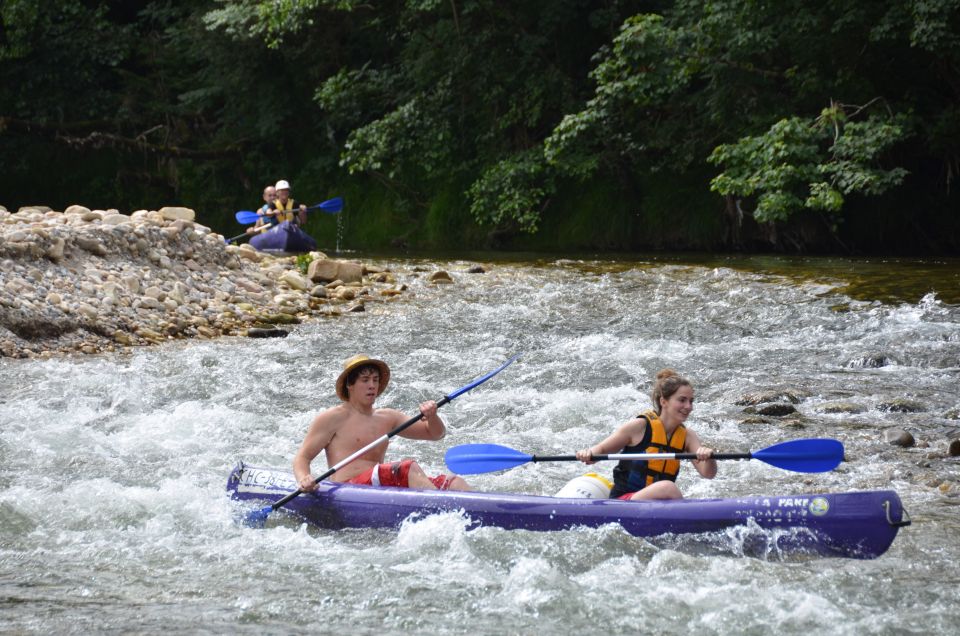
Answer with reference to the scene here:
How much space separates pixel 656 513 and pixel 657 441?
0.47 metres

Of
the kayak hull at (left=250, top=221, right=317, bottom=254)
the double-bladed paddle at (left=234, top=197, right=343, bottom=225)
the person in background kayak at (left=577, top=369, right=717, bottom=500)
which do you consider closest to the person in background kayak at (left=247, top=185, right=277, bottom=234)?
the double-bladed paddle at (left=234, top=197, right=343, bottom=225)

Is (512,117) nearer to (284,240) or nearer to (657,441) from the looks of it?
(284,240)

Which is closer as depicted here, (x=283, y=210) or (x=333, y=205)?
(x=283, y=210)

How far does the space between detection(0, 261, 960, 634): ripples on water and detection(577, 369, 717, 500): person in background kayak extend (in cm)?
46

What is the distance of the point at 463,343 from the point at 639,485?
411 cm

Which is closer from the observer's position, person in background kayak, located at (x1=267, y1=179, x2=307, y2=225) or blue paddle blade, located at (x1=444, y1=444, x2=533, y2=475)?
blue paddle blade, located at (x1=444, y1=444, x2=533, y2=475)

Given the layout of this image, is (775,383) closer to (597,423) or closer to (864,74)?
(597,423)

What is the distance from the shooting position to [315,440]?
4973 mm

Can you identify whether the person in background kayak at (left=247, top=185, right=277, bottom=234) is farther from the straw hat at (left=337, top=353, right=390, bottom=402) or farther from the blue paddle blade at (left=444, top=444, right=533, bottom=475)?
the blue paddle blade at (left=444, top=444, right=533, bottom=475)

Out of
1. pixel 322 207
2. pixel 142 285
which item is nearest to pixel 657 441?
pixel 142 285

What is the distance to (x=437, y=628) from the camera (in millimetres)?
3559

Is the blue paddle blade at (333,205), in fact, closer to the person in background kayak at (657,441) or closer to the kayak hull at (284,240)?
the kayak hull at (284,240)

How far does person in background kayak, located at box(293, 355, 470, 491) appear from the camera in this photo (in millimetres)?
4891

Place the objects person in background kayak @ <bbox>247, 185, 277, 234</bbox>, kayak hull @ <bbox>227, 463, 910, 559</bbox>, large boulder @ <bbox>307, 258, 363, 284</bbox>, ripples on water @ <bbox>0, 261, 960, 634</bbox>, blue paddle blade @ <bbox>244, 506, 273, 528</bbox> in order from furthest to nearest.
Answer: person in background kayak @ <bbox>247, 185, 277, 234</bbox>
large boulder @ <bbox>307, 258, 363, 284</bbox>
blue paddle blade @ <bbox>244, 506, 273, 528</bbox>
kayak hull @ <bbox>227, 463, 910, 559</bbox>
ripples on water @ <bbox>0, 261, 960, 634</bbox>
